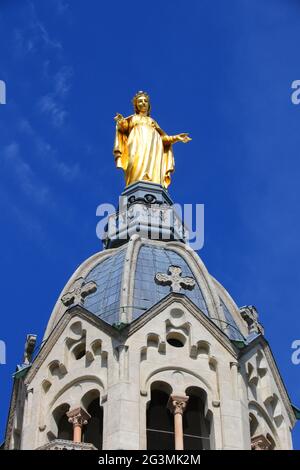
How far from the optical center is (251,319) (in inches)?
2633

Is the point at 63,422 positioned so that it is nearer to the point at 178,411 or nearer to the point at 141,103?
the point at 178,411

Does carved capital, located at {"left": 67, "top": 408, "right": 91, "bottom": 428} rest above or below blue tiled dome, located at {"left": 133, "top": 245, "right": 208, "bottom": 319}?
below

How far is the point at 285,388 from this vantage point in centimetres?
6625

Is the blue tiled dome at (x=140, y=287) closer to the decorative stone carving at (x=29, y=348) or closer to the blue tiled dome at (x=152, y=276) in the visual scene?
the blue tiled dome at (x=152, y=276)

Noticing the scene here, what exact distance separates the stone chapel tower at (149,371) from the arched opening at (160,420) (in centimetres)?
4

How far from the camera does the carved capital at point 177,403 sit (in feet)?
200

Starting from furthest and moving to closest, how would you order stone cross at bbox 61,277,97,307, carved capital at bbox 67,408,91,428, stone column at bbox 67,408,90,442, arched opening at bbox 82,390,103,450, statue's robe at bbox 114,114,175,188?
1. statue's robe at bbox 114,114,175,188
2. stone cross at bbox 61,277,97,307
3. arched opening at bbox 82,390,103,450
4. carved capital at bbox 67,408,91,428
5. stone column at bbox 67,408,90,442

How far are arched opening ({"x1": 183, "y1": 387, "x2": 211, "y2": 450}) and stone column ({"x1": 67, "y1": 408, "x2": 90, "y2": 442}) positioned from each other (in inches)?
151

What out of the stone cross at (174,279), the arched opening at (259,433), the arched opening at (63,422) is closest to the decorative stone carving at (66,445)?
the arched opening at (63,422)

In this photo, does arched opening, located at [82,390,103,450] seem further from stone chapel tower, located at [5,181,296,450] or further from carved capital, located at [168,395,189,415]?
carved capital, located at [168,395,189,415]

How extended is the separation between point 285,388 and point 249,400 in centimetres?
348

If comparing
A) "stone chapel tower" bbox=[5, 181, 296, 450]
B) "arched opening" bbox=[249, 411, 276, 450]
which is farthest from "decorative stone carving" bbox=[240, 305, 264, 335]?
"arched opening" bbox=[249, 411, 276, 450]

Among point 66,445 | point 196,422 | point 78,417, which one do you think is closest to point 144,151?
point 196,422

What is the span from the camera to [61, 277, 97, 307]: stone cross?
2596 inches
